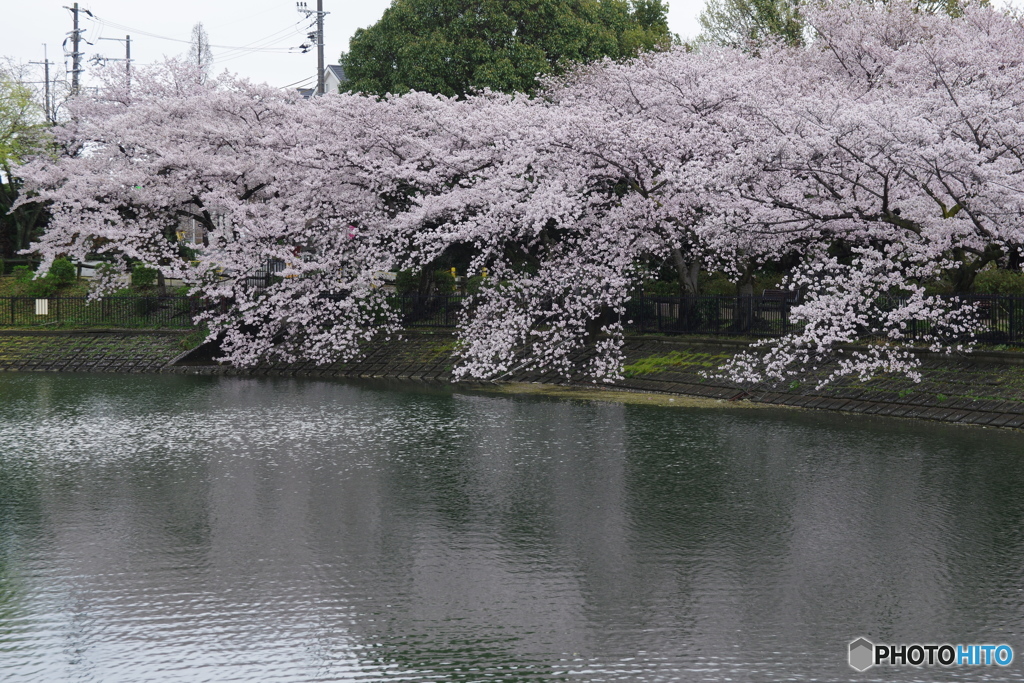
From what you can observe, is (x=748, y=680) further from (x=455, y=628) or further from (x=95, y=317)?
(x=95, y=317)

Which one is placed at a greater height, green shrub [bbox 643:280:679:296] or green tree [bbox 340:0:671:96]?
green tree [bbox 340:0:671:96]

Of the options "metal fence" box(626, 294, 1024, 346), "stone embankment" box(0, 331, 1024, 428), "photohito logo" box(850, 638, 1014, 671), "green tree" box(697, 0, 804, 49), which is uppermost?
"green tree" box(697, 0, 804, 49)

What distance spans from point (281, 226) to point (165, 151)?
4.73 metres

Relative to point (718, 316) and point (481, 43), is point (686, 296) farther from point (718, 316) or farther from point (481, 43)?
point (481, 43)

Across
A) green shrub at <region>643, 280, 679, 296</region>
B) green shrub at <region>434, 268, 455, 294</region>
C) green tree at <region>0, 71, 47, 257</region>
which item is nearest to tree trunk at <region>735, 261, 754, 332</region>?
green shrub at <region>643, 280, 679, 296</region>

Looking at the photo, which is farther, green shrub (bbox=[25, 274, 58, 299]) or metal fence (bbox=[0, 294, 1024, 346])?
green shrub (bbox=[25, 274, 58, 299])

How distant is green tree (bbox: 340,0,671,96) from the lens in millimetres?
39562

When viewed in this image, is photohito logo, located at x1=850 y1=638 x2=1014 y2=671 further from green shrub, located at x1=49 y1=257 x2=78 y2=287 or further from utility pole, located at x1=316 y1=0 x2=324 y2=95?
green shrub, located at x1=49 y1=257 x2=78 y2=287

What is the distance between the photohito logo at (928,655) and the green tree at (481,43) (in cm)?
3338

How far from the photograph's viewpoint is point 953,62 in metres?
26.6

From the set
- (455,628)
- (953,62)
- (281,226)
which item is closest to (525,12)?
(281,226)

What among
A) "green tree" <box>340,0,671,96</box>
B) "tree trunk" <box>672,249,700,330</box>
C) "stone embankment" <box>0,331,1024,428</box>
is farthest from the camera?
"green tree" <box>340,0,671,96</box>

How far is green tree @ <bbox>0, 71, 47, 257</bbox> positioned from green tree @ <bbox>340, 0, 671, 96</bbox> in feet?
57.5

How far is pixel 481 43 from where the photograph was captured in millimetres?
39719
